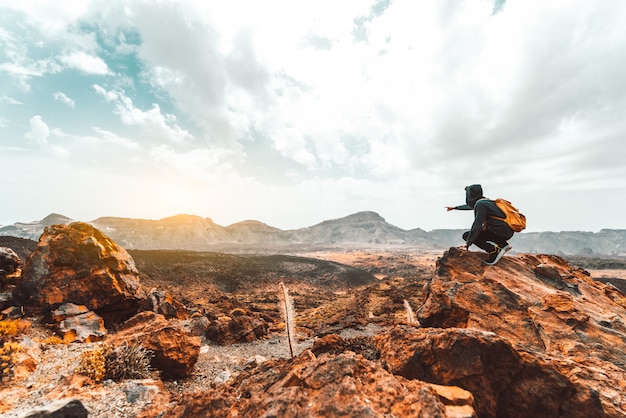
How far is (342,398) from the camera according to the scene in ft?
8.04

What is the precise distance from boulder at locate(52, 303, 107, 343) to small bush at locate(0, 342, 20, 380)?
2.49 meters

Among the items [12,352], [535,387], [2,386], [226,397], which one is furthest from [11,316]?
[535,387]

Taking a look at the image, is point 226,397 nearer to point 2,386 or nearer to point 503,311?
point 2,386

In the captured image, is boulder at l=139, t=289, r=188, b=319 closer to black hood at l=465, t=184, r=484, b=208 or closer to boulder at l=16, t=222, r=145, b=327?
boulder at l=16, t=222, r=145, b=327

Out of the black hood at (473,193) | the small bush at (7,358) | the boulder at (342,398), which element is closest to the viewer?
the boulder at (342,398)

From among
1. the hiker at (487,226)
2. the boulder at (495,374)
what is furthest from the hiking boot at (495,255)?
the boulder at (495,374)

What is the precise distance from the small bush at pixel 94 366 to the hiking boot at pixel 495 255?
8.91 m

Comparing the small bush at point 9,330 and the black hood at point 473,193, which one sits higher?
the black hood at point 473,193

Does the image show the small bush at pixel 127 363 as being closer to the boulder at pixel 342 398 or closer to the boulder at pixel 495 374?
the boulder at pixel 342 398

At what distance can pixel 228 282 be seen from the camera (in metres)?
32.8

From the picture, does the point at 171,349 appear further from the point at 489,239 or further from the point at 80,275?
the point at 489,239

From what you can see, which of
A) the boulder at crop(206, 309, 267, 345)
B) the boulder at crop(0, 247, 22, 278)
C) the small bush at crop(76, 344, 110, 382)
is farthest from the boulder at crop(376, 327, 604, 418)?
the boulder at crop(0, 247, 22, 278)

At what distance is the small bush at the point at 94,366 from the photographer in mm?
5156

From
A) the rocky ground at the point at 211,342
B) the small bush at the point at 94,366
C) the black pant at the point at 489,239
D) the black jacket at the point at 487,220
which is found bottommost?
the rocky ground at the point at 211,342
